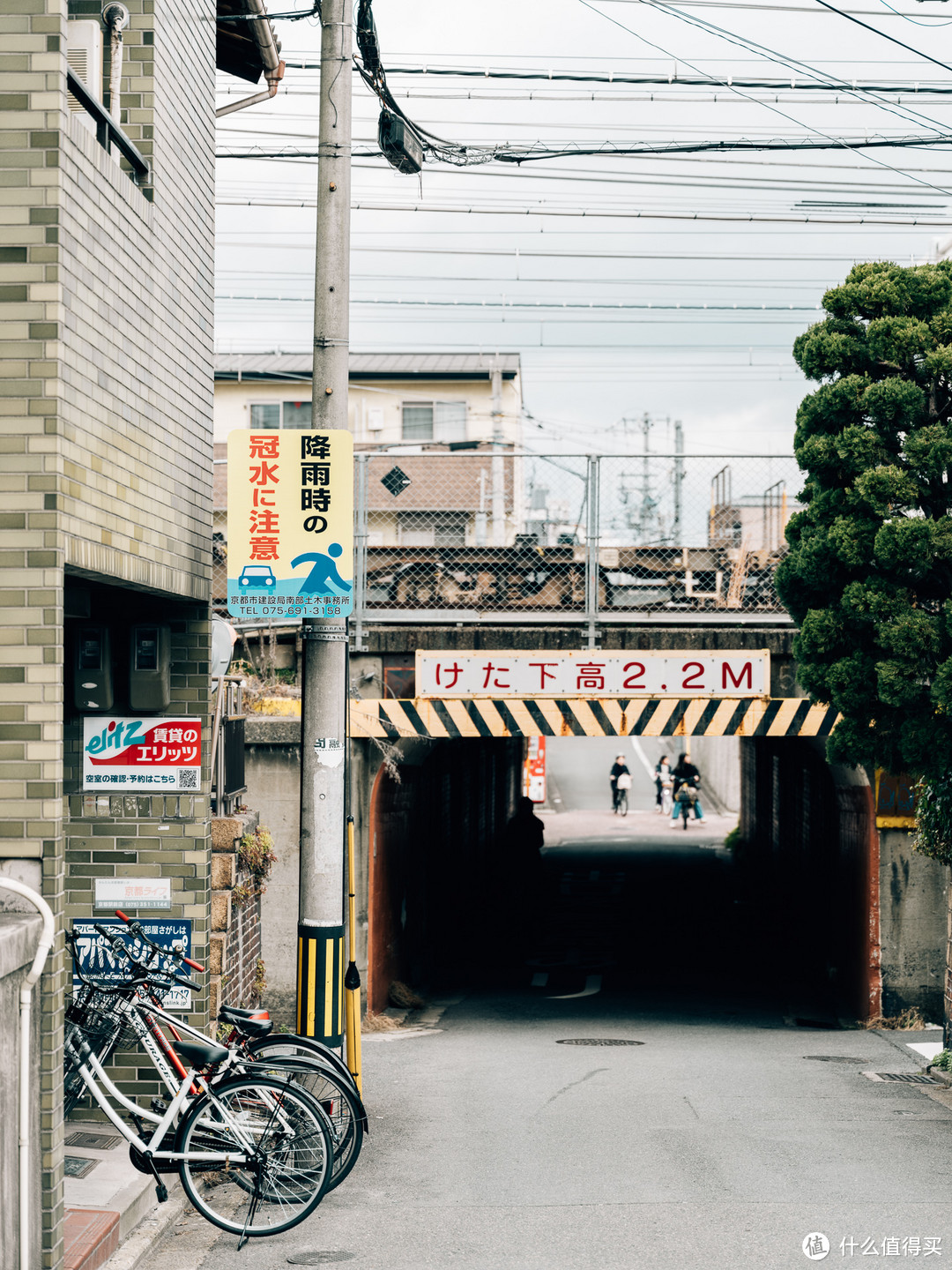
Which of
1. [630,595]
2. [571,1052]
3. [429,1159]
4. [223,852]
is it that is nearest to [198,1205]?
[429,1159]

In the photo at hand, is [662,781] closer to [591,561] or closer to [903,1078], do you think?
[591,561]

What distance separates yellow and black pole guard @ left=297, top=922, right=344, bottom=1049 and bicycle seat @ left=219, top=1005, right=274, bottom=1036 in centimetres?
115

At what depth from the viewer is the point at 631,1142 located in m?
8.55

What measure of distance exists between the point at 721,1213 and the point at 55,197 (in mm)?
5796

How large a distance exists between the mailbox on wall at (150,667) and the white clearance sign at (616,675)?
5967 mm

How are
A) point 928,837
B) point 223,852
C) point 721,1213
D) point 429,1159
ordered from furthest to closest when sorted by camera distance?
point 928,837, point 223,852, point 429,1159, point 721,1213

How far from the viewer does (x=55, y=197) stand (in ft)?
18.6

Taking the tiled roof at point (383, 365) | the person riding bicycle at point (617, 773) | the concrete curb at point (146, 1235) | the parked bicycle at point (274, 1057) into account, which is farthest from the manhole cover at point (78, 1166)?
the person riding bicycle at point (617, 773)

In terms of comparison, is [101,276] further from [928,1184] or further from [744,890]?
[744,890]

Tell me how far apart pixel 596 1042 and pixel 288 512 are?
7.04 m

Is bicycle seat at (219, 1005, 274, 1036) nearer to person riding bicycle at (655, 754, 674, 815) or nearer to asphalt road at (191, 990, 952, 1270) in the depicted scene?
asphalt road at (191, 990, 952, 1270)

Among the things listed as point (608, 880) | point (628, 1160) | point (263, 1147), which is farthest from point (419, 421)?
point (263, 1147)

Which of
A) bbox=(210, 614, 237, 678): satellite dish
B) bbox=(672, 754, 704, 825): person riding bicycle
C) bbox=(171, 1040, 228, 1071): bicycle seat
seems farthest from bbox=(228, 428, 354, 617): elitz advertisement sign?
bbox=(672, 754, 704, 825): person riding bicycle

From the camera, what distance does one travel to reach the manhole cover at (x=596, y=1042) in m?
12.8
